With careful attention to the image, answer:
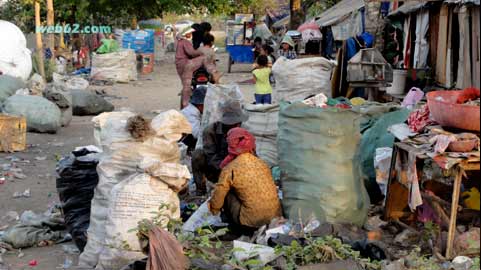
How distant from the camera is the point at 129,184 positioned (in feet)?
16.4

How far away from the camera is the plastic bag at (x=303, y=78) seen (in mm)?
9734

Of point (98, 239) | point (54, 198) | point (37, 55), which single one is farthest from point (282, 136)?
point (37, 55)

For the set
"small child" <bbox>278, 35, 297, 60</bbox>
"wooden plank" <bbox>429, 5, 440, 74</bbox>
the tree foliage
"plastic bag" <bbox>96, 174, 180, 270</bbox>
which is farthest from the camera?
the tree foliage

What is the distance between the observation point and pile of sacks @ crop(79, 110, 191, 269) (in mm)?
4930

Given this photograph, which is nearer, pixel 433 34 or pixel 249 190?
pixel 249 190

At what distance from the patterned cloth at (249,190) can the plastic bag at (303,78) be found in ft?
13.9

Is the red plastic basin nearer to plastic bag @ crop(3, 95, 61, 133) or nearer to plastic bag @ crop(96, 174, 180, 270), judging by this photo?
plastic bag @ crop(96, 174, 180, 270)

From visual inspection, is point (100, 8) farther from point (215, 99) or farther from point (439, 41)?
point (215, 99)

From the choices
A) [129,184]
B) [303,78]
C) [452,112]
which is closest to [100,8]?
[303,78]

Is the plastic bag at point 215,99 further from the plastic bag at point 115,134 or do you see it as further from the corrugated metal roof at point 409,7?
the corrugated metal roof at point 409,7

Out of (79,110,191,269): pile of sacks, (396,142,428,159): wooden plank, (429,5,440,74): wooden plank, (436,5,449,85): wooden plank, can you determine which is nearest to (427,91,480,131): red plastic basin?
(396,142,428,159): wooden plank

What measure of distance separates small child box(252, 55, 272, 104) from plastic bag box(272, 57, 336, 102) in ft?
5.05

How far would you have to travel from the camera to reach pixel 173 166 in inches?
200

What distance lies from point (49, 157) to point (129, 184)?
497 cm
